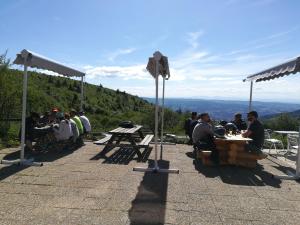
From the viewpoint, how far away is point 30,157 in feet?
28.1

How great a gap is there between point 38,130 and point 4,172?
97.2 inches

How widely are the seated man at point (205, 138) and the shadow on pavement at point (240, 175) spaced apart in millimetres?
314

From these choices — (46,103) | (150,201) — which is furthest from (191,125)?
(46,103)

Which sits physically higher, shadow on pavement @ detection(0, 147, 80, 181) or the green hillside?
the green hillside

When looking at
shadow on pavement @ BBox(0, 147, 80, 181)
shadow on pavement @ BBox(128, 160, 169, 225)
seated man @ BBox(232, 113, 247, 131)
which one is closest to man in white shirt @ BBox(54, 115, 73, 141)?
shadow on pavement @ BBox(0, 147, 80, 181)

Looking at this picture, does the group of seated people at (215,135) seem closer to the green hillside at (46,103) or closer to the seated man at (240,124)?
the seated man at (240,124)

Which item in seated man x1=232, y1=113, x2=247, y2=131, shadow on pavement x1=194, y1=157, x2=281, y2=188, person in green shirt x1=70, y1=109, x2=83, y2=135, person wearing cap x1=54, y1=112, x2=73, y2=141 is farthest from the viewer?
seated man x1=232, y1=113, x2=247, y2=131

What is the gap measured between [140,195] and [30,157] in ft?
12.6

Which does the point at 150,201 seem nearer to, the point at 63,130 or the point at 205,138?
the point at 205,138

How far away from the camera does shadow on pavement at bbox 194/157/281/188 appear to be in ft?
22.3

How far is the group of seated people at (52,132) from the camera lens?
925 centimetres

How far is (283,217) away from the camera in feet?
16.2

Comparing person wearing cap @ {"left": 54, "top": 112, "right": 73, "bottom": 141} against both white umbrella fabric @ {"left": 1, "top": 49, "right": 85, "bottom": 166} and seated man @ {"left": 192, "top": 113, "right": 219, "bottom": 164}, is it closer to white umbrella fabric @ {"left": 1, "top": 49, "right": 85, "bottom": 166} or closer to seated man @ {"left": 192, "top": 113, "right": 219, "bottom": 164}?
white umbrella fabric @ {"left": 1, "top": 49, "right": 85, "bottom": 166}

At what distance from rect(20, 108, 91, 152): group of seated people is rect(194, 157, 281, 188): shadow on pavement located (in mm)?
3394
